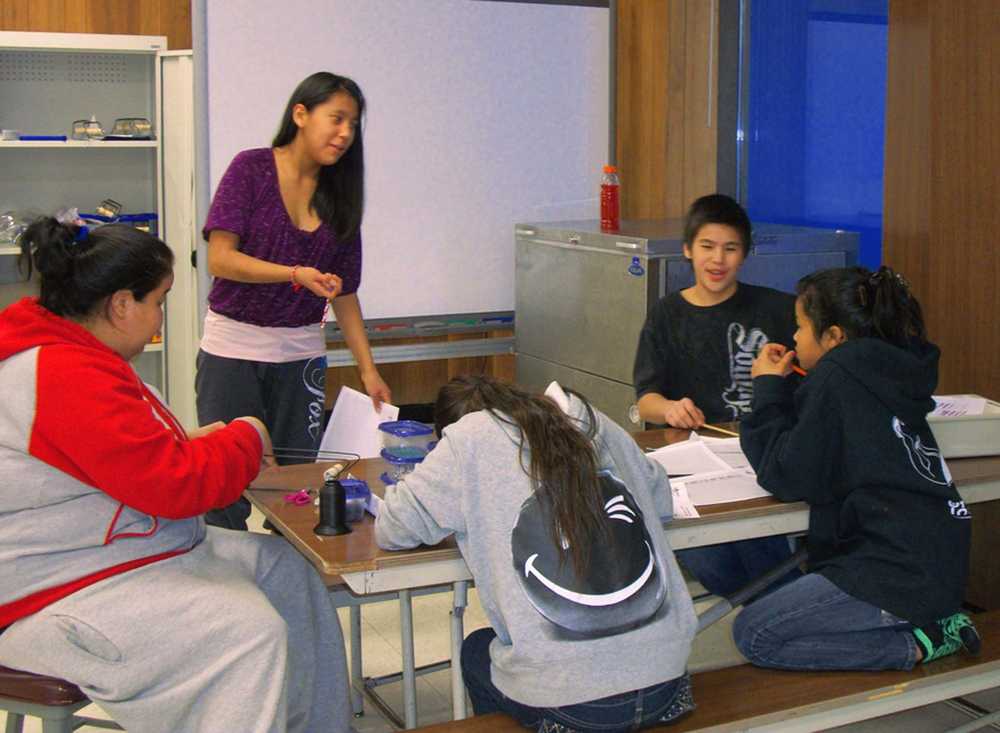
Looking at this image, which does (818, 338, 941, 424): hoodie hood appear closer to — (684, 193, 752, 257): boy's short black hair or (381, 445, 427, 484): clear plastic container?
(381, 445, 427, 484): clear plastic container

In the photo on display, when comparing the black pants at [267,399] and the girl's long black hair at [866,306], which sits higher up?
the girl's long black hair at [866,306]

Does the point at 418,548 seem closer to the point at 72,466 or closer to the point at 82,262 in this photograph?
the point at 72,466

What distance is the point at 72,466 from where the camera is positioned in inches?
78.0

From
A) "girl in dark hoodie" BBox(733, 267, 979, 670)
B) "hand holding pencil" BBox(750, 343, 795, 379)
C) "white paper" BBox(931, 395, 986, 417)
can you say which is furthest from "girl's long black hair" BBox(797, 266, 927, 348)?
"white paper" BBox(931, 395, 986, 417)

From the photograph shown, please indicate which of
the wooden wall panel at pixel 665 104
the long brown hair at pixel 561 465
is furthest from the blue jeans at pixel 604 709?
the wooden wall panel at pixel 665 104

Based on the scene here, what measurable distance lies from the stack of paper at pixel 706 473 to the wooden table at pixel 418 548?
0.04 m

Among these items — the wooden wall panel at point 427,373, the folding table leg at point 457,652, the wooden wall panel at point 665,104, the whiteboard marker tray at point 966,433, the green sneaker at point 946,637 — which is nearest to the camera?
the folding table leg at point 457,652

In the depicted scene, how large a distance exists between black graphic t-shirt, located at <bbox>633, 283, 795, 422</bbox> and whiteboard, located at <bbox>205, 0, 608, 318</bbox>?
1859 millimetres

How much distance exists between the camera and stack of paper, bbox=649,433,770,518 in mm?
2418

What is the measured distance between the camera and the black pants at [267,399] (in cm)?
298

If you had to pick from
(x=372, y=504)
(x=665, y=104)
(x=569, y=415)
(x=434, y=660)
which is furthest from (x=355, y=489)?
(x=665, y=104)

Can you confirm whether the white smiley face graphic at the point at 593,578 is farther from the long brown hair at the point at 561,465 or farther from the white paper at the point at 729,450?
the white paper at the point at 729,450

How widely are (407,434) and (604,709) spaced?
83 cm

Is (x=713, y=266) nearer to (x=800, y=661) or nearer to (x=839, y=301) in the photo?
(x=839, y=301)
